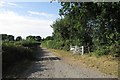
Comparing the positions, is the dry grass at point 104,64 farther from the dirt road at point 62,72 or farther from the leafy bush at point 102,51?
the leafy bush at point 102,51

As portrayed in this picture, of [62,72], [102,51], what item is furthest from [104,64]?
[102,51]

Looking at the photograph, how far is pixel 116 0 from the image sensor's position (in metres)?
17.1

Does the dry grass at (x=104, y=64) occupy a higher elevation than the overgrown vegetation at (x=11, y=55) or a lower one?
lower

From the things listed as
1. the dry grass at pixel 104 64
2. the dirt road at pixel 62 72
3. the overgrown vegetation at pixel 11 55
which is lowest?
the dirt road at pixel 62 72

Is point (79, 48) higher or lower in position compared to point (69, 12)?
lower

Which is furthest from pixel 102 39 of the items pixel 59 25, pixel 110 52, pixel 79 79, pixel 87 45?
pixel 59 25

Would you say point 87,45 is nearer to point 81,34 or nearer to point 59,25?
point 81,34

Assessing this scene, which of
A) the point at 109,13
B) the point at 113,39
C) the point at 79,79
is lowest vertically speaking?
the point at 79,79

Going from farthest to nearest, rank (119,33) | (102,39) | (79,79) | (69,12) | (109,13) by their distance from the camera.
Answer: (102,39) < (69,12) < (119,33) < (109,13) < (79,79)

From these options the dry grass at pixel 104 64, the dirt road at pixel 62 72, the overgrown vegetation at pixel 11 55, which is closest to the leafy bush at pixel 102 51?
the dry grass at pixel 104 64

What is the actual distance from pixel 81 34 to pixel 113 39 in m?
16.6

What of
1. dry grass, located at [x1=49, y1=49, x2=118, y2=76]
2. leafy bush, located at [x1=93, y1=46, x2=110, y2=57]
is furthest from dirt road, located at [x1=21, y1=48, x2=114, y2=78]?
leafy bush, located at [x1=93, y1=46, x2=110, y2=57]

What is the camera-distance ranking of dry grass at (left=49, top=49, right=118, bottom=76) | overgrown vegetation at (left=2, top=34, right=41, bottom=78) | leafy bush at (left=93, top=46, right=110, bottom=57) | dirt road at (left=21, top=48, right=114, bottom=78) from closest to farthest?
dirt road at (left=21, top=48, right=114, bottom=78) → dry grass at (left=49, top=49, right=118, bottom=76) → overgrown vegetation at (left=2, top=34, right=41, bottom=78) → leafy bush at (left=93, top=46, right=110, bottom=57)

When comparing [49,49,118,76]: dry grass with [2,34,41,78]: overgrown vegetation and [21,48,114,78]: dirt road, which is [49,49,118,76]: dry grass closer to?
[21,48,114,78]: dirt road
